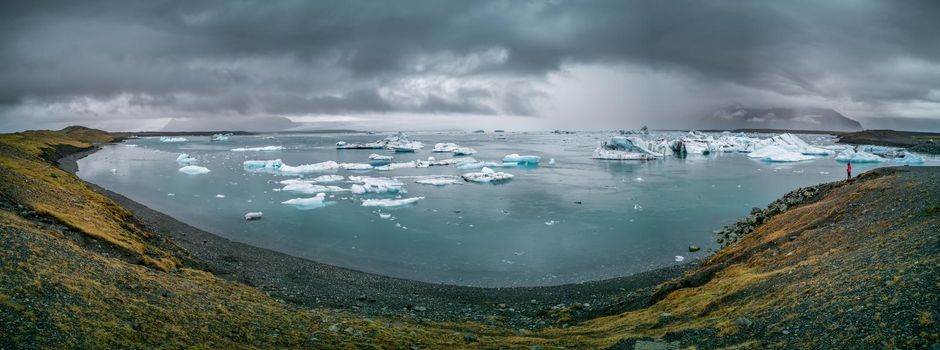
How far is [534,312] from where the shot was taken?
14.5m

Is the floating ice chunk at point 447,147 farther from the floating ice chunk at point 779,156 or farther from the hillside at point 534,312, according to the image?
the hillside at point 534,312

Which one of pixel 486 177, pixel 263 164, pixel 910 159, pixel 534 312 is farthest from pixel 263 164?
pixel 910 159

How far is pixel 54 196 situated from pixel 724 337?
21699 millimetres

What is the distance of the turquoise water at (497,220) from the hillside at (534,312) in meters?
5.44

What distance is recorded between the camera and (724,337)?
8172 mm

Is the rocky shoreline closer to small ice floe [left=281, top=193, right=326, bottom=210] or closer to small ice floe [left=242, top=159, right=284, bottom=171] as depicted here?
small ice floe [left=281, top=193, right=326, bottom=210]

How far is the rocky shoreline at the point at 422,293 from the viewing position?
13.7 m

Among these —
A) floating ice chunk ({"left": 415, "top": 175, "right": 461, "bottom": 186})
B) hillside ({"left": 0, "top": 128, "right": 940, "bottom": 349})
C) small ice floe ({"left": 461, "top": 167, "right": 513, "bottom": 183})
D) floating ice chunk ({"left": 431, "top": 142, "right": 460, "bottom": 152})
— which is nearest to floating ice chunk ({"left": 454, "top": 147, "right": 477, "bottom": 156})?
floating ice chunk ({"left": 431, "top": 142, "right": 460, "bottom": 152})

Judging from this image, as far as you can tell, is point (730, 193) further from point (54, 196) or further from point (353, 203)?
point (54, 196)

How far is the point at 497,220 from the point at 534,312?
51.7 feet

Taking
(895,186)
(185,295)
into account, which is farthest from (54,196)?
(895,186)

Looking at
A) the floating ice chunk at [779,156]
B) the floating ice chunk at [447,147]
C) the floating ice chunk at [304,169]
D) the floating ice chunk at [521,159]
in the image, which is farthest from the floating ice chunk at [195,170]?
the floating ice chunk at [779,156]

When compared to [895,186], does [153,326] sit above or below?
below

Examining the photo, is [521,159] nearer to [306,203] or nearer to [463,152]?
[463,152]
